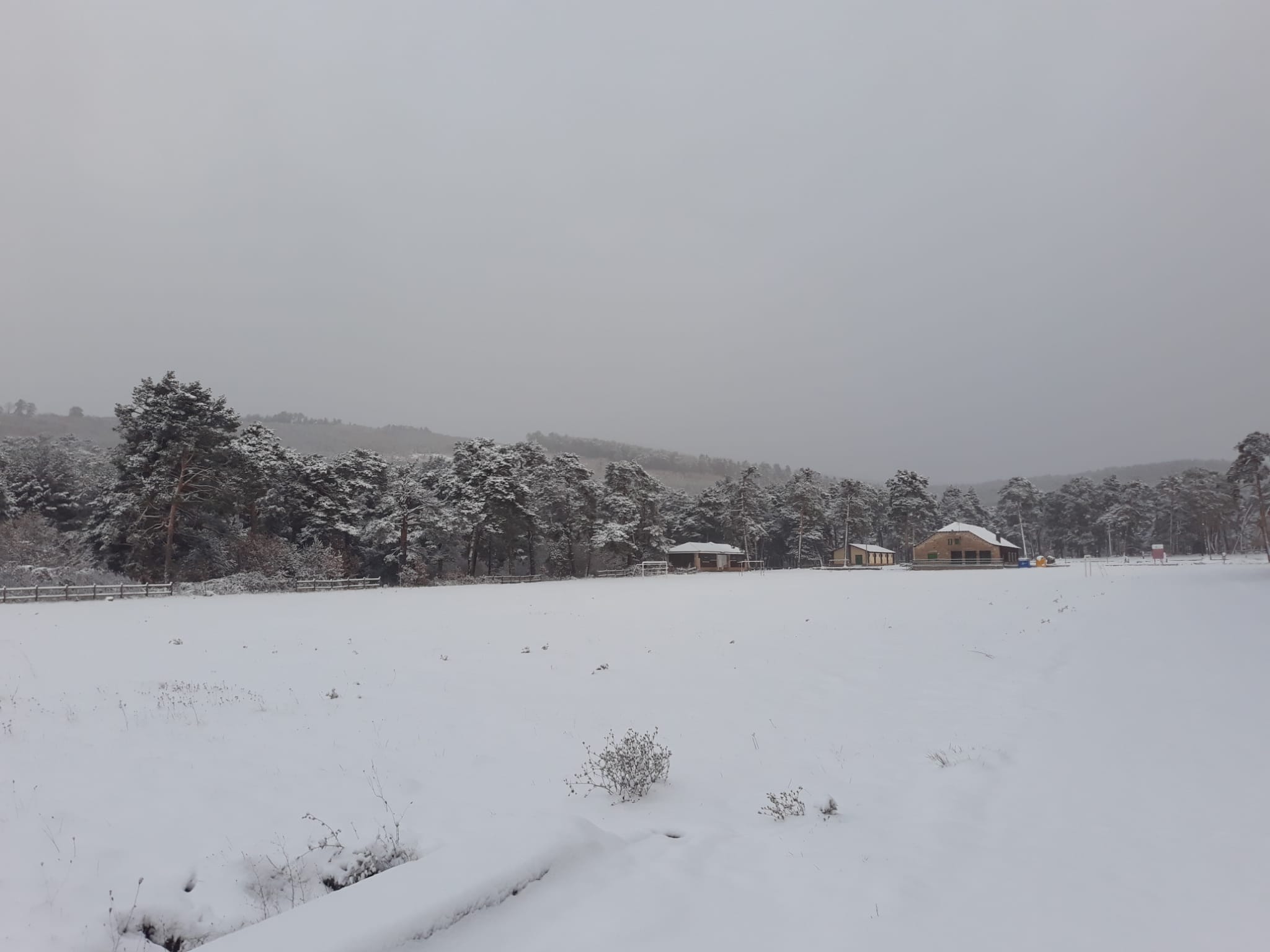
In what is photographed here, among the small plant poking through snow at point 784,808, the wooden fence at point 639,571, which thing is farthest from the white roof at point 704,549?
the small plant poking through snow at point 784,808

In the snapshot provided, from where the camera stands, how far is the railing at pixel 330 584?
40.2m

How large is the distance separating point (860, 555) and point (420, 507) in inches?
2322

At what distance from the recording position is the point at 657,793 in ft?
24.8

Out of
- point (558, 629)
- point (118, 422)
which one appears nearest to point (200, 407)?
point (118, 422)

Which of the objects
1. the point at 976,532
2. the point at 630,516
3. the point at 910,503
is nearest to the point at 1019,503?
the point at 910,503

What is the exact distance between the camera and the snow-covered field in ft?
15.1

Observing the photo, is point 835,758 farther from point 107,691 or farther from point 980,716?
point 107,691

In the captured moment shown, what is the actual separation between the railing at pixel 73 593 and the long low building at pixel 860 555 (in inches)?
2940

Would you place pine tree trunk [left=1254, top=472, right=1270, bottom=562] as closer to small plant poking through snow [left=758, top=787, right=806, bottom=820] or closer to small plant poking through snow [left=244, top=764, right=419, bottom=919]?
small plant poking through snow [left=758, top=787, right=806, bottom=820]

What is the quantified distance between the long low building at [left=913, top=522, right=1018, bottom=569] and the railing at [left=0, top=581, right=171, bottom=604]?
222 feet

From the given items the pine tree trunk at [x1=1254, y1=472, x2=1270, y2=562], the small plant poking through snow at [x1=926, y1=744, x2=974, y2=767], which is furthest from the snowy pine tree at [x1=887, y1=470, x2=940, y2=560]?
the small plant poking through snow at [x1=926, y1=744, x2=974, y2=767]

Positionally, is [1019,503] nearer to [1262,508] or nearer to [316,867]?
[1262,508]

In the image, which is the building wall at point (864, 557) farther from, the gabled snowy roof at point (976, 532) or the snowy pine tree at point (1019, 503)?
the snowy pine tree at point (1019, 503)

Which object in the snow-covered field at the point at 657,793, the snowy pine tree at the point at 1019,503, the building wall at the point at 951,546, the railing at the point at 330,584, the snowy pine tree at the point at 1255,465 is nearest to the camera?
the snow-covered field at the point at 657,793
